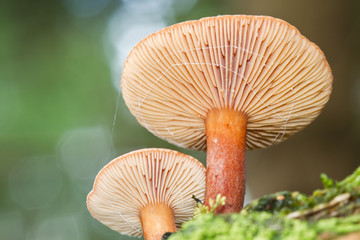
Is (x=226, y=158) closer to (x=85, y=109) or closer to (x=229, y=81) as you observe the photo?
(x=229, y=81)

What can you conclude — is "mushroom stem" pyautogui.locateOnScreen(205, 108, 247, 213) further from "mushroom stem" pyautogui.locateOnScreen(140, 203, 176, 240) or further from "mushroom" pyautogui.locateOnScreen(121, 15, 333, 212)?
"mushroom stem" pyautogui.locateOnScreen(140, 203, 176, 240)

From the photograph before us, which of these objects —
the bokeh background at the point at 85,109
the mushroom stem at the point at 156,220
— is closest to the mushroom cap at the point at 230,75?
the mushroom stem at the point at 156,220

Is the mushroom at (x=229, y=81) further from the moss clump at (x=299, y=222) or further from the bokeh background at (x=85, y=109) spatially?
the bokeh background at (x=85, y=109)

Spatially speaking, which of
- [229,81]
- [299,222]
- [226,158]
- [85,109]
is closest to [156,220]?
[226,158]

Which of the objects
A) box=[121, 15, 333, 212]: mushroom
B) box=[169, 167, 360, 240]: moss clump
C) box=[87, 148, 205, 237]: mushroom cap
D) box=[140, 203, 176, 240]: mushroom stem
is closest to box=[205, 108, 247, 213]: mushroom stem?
box=[121, 15, 333, 212]: mushroom

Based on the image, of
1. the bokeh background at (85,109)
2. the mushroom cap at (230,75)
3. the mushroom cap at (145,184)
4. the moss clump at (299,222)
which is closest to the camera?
the moss clump at (299,222)
